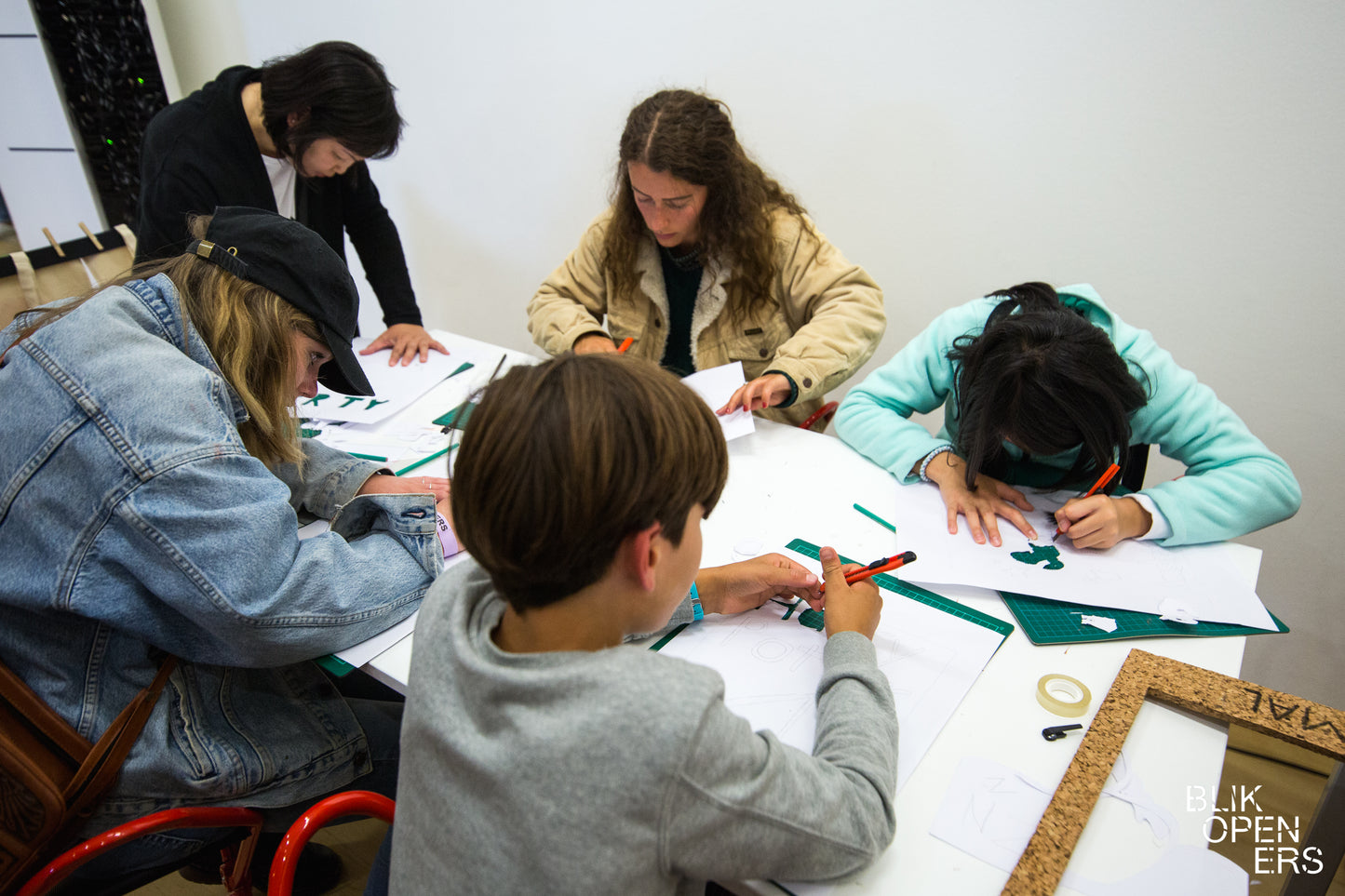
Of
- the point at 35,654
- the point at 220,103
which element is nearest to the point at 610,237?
the point at 220,103

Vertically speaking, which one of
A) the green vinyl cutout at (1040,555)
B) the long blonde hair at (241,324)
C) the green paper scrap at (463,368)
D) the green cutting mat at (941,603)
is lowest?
the green paper scrap at (463,368)

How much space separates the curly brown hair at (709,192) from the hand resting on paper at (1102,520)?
916 millimetres

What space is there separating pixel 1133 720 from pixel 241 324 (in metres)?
1.23

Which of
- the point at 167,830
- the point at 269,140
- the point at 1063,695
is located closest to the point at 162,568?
the point at 167,830

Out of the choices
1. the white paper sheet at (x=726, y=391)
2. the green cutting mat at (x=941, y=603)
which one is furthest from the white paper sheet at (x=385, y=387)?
the green cutting mat at (x=941, y=603)

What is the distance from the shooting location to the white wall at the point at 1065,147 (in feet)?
5.89

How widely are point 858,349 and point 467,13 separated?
6.58ft

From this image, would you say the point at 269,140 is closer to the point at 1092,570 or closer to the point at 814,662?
the point at 814,662

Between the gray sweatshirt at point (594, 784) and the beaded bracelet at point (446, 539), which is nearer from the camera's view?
the gray sweatshirt at point (594, 784)

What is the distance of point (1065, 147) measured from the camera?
79.8 inches

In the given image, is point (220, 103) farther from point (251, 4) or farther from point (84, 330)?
point (251, 4)

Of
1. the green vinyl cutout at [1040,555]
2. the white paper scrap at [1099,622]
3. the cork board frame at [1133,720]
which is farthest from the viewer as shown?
the green vinyl cutout at [1040,555]

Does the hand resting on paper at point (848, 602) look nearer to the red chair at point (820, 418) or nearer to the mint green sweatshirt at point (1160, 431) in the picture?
the mint green sweatshirt at point (1160, 431)

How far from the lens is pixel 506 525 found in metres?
0.65
